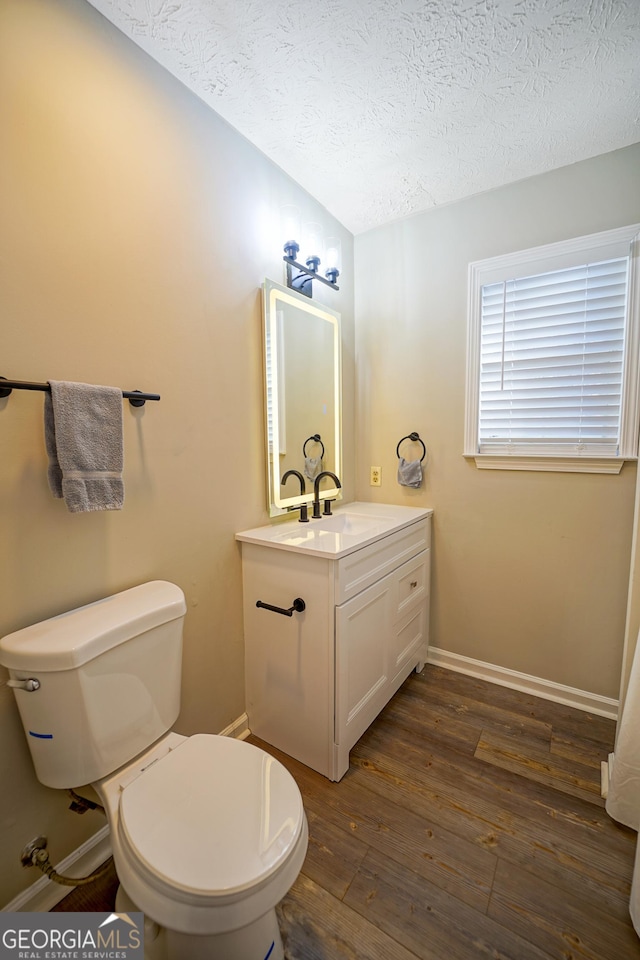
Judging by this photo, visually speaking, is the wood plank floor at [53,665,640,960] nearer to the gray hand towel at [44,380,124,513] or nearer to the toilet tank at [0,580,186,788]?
the toilet tank at [0,580,186,788]

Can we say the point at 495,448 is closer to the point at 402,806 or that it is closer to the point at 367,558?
the point at 367,558

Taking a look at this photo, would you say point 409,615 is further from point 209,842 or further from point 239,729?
point 209,842

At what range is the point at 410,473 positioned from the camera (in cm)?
215

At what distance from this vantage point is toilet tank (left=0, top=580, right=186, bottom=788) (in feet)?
2.93

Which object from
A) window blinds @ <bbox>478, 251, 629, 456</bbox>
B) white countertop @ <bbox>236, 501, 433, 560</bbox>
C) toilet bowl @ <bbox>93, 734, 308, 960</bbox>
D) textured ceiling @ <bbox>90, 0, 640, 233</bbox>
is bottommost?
toilet bowl @ <bbox>93, 734, 308, 960</bbox>

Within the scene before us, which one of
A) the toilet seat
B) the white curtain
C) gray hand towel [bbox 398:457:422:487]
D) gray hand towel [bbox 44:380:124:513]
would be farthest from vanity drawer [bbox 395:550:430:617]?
gray hand towel [bbox 44:380:124:513]

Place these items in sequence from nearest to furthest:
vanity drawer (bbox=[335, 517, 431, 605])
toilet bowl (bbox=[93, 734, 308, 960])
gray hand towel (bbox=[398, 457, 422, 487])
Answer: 1. toilet bowl (bbox=[93, 734, 308, 960])
2. vanity drawer (bbox=[335, 517, 431, 605])
3. gray hand towel (bbox=[398, 457, 422, 487])

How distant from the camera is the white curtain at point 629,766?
1.19 metres

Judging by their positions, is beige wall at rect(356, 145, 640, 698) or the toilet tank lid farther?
beige wall at rect(356, 145, 640, 698)

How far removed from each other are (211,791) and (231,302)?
5.15ft

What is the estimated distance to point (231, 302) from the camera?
1522 mm

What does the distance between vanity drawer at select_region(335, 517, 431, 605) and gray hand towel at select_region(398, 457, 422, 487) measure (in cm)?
22

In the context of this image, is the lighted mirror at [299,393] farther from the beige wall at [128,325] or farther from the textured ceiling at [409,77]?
the textured ceiling at [409,77]

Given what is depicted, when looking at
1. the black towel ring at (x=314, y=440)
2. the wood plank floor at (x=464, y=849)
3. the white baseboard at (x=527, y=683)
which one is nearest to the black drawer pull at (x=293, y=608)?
the wood plank floor at (x=464, y=849)
